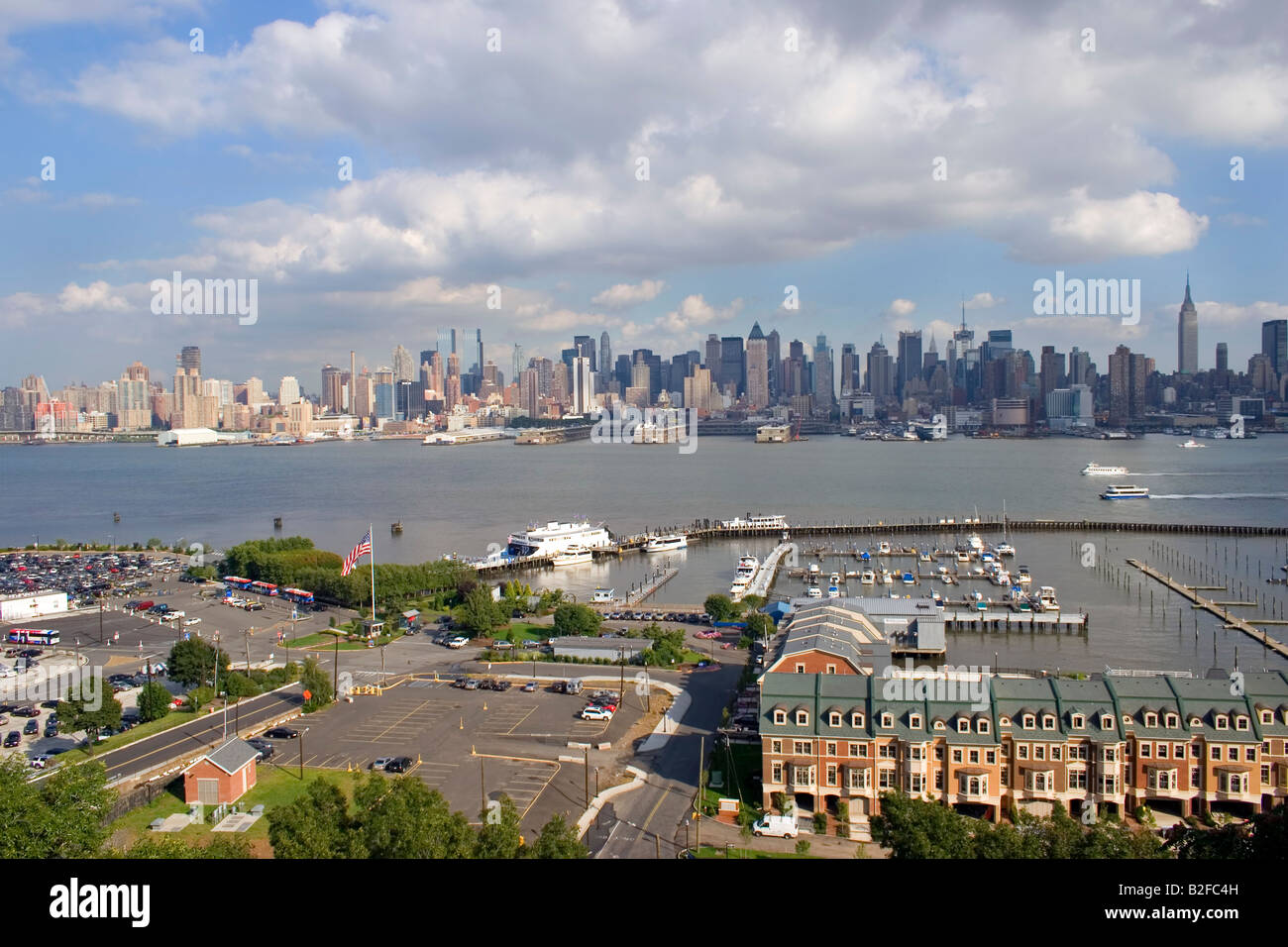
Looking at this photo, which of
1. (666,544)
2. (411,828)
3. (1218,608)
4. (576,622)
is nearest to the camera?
(411,828)

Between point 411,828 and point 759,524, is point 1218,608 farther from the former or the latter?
point 411,828

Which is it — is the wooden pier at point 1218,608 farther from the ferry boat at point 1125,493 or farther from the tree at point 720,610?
the ferry boat at point 1125,493

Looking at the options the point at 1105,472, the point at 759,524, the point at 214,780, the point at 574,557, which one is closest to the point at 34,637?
the point at 214,780

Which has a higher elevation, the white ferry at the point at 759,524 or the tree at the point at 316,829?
the tree at the point at 316,829

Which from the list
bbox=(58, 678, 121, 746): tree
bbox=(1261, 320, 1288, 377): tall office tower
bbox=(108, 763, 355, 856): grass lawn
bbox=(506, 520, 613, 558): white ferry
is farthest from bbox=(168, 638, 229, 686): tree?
bbox=(1261, 320, 1288, 377): tall office tower

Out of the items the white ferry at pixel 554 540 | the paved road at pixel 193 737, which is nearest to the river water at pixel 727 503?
the white ferry at pixel 554 540
